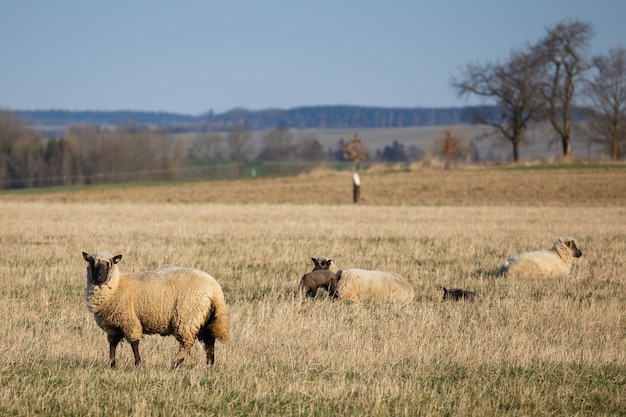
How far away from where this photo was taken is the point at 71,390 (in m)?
7.84

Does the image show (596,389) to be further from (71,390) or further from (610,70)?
(610,70)

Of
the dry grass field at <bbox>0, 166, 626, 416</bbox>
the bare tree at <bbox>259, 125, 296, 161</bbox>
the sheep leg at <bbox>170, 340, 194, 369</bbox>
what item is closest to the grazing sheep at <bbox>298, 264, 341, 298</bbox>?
the dry grass field at <bbox>0, 166, 626, 416</bbox>

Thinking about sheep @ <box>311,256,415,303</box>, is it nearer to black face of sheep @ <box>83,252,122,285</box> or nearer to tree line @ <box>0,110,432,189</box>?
black face of sheep @ <box>83,252,122,285</box>

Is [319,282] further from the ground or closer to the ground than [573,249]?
closer to the ground

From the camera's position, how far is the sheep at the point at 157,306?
31.3ft

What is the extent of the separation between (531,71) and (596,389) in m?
71.6

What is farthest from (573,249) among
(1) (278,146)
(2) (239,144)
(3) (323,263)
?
(2) (239,144)

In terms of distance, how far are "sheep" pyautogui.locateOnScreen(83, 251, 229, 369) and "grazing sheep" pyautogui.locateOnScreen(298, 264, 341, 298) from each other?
464 centimetres

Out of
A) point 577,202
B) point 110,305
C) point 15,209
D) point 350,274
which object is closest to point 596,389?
point 110,305

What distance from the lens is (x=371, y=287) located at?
14445 mm

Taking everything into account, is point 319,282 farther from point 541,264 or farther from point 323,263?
point 541,264

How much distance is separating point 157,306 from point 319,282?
518cm

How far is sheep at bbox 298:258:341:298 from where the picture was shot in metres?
14.4

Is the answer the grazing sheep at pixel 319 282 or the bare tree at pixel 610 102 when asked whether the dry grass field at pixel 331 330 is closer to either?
the grazing sheep at pixel 319 282
